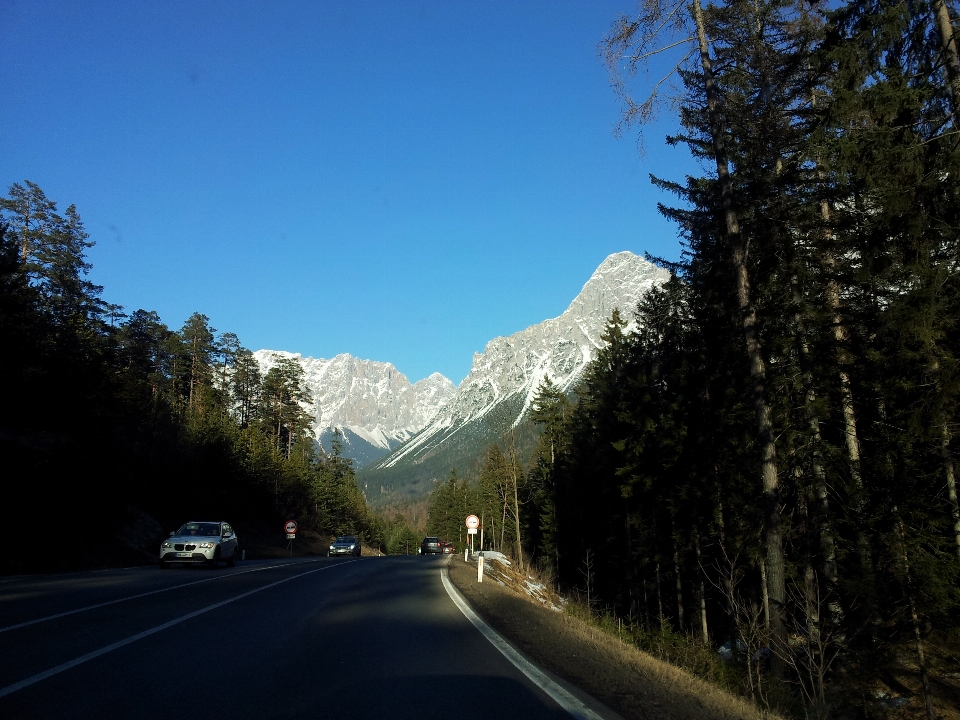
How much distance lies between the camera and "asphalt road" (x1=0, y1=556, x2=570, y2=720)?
555cm

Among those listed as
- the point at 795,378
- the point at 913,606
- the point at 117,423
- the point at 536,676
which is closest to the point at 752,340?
the point at 795,378

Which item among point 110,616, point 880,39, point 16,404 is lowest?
point 110,616

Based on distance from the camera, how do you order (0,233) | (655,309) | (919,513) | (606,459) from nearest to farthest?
(919,513) → (655,309) → (0,233) → (606,459)

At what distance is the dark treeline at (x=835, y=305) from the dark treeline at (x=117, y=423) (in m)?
23.3

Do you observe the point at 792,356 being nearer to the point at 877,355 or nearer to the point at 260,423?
the point at 877,355

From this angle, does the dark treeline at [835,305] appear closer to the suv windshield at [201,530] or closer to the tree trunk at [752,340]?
the tree trunk at [752,340]

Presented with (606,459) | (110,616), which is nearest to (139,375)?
(606,459)

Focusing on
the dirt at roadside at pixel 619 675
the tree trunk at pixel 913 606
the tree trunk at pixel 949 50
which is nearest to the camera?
the dirt at roadside at pixel 619 675

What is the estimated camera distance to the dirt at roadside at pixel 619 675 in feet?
20.2

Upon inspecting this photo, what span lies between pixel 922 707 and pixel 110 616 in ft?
53.3

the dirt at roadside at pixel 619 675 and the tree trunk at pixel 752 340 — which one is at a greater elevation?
the tree trunk at pixel 752 340

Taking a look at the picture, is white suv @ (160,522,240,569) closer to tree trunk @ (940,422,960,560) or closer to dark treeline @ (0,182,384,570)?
dark treeline @ (0,182,384,570)

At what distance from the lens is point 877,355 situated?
1457cm

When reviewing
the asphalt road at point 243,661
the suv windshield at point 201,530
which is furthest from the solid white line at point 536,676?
the suv windshield at point 201,530
